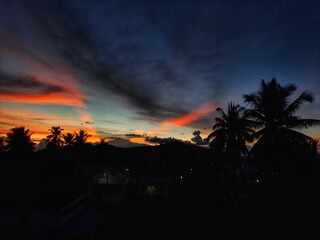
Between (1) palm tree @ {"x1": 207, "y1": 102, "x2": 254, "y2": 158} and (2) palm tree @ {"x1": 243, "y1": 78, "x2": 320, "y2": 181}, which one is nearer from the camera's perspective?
(2) palm tree @ {"x1": 243, "y1": 78, "x2": 320, "y2": 181}

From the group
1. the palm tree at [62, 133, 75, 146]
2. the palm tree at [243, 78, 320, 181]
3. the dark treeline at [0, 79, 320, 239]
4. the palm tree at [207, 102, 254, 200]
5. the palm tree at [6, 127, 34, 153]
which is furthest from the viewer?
the palm tree at [62, 133, 75, 146]

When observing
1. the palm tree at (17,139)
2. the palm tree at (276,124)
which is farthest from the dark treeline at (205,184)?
the palm tree at (17,139)

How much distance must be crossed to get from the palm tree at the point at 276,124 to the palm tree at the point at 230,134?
1098 cm

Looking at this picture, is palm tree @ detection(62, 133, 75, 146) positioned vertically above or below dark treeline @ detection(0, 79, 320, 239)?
above

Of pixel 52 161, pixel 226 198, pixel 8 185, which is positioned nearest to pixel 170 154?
pixel 226 198

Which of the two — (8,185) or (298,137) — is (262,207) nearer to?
(298,137)

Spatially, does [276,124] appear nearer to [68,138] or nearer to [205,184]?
[205,184]

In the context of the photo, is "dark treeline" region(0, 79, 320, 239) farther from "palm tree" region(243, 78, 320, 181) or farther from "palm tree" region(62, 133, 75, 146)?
"palm tree" region(62, 133, 75, 146)

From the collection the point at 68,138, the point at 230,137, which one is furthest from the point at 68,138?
the point at 230,137

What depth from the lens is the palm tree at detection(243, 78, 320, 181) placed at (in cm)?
2188

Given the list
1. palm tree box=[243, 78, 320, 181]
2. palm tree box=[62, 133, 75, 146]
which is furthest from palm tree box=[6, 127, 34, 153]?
Result: palm tree box=[243, 78, 320, 181]

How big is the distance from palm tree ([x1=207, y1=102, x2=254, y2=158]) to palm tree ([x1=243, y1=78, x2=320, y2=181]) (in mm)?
10982

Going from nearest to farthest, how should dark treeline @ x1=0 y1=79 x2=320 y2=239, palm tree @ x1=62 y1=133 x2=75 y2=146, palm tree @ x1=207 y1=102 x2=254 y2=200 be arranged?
1. dark treeline @ x1=0 y1=79 x2=320 y2=239
2. palm tree @ x1=207 y1=102 x2=254 y2=200
3. palm tree @ x1=62 y1=133 x2=75 y2=146

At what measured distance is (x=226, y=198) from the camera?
22938 millimetres
